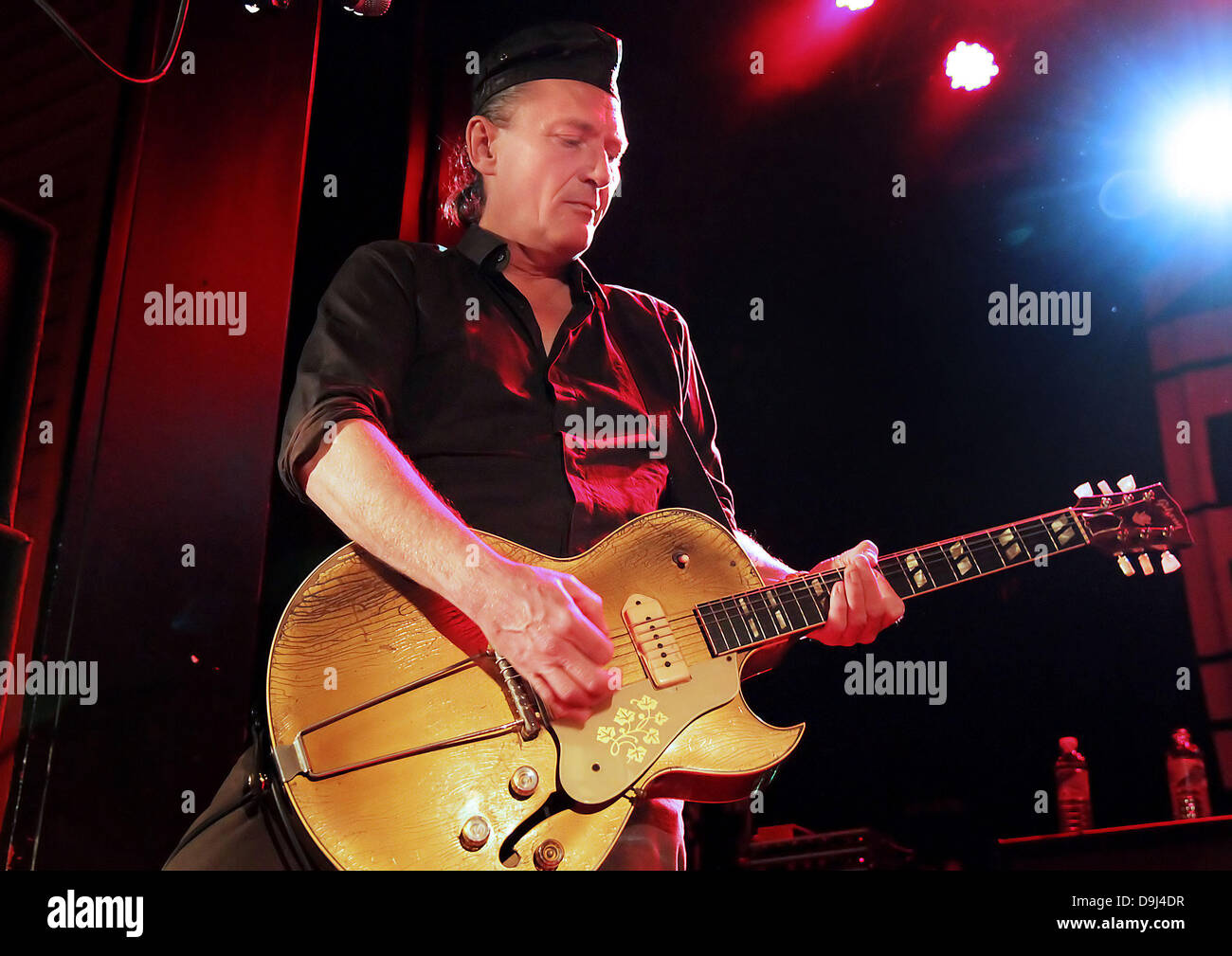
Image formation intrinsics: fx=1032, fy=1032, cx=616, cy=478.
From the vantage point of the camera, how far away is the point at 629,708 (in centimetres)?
179

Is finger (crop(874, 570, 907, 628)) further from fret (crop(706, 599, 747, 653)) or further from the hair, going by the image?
the hair

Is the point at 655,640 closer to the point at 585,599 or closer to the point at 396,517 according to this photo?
the point at 585,599

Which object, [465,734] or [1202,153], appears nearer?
[465,734]

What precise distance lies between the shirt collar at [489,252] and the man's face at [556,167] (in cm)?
4

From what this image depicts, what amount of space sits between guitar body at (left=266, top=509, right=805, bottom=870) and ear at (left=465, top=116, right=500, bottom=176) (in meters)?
1.03

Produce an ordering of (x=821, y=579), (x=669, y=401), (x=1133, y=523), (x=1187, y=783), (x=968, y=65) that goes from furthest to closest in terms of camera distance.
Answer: (x=968, y=65)
(x=1187, y=783)
(x=1133, y=523)
(x=669, y=401)
(x=821, y=579)

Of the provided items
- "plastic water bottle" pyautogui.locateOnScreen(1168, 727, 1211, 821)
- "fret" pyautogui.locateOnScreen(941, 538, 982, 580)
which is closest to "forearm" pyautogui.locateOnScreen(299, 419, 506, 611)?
"fret" pyautogui.locateOnScreen(941, 538, 982, 580)

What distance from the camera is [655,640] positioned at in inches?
73.5

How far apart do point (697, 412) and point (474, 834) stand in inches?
45.1

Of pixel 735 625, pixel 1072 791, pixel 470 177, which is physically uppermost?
pixel 470 177

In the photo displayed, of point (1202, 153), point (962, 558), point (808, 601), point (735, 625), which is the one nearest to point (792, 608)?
point (808, 601)

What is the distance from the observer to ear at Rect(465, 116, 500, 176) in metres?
2.40

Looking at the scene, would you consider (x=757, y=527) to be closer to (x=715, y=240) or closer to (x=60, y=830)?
(x=715, y=240)
